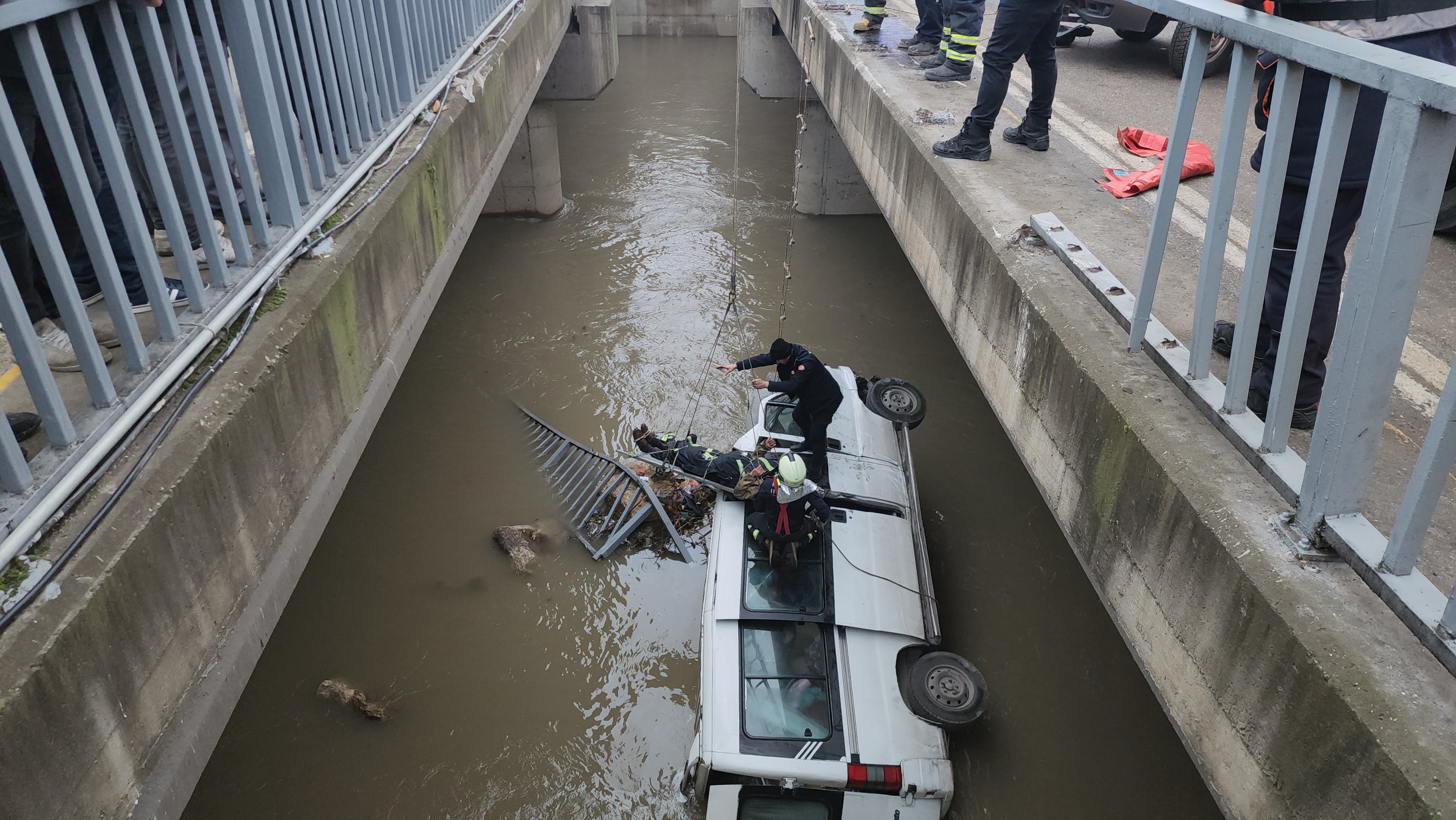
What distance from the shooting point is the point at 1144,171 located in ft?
20.7

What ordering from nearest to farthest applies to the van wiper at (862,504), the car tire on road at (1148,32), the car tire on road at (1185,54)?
the van wiper at (862,504) → the car tire on road at (1185,54) → the car tire on road at (1148,32)

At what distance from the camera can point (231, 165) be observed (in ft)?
15.4

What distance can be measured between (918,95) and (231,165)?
18.0 feet

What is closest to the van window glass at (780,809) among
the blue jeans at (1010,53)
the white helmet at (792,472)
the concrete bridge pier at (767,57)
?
the white helmet at (792,472)

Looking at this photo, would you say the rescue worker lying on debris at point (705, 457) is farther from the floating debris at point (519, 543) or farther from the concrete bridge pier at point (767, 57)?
the concrete bridge pier at point (767, 57)

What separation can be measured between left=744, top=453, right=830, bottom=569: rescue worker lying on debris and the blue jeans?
107 inches

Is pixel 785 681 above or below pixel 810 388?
below

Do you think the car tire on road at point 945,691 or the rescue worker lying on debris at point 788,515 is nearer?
the car tire on road at point 945,691

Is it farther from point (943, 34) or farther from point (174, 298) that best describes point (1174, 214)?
point (174, 298)

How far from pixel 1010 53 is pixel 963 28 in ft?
6.17

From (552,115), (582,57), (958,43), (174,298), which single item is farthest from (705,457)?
(582,57)

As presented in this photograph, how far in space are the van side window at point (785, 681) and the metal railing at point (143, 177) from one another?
364cm

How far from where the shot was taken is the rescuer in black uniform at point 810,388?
7.47 metres

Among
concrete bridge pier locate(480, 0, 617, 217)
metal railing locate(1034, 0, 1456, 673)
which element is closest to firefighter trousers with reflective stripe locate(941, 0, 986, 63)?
metal railing locate(1034, 0, 1456, 673)
